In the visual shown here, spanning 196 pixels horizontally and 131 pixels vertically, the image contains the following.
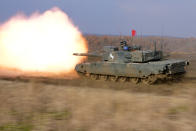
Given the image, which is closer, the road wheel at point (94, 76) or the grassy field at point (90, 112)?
the grassy field at point (90, 112)

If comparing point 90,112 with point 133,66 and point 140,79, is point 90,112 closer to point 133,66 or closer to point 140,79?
point 133,66

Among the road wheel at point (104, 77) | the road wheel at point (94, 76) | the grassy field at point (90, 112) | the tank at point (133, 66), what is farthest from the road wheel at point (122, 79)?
the grassy field at point (90, 112)

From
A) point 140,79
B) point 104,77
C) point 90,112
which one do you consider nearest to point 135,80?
point 140,79

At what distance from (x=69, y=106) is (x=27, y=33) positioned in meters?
21.3

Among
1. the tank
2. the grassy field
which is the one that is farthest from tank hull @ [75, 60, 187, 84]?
the grassy field

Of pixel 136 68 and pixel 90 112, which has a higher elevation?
pixel 136 68

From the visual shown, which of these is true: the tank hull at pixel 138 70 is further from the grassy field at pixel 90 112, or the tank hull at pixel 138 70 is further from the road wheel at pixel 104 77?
the grassy field at pixel 90 112

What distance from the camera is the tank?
48.1 ft

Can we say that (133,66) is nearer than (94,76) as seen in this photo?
Yes

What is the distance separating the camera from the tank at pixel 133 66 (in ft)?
48.1

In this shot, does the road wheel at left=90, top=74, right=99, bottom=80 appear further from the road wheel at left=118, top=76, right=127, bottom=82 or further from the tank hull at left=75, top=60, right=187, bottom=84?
the road wheel at left=118, top=76, right=127, bottom=82

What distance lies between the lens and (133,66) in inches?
608

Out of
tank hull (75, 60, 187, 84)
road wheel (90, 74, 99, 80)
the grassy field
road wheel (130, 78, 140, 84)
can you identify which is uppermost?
tank hull (75, 60, 187, 84)

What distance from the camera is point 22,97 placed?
31.5 feet
